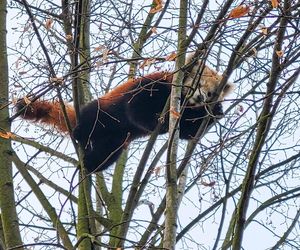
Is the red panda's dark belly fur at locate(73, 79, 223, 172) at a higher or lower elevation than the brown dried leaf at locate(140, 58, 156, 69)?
higher

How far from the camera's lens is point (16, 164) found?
476 cm

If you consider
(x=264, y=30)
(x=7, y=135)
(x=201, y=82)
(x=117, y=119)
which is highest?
(x=201, y=82)

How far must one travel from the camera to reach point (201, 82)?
20.0 feet

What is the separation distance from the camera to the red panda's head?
3919 millimetres

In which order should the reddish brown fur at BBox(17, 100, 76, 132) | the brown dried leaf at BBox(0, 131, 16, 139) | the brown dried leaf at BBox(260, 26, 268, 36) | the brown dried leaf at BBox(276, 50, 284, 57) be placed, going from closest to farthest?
1. the brown dried leaf at BBox(276, 50, 284, 57)
2. the brown dried leaf at BBox(260, 26, 268, 36)
3. the brown dried leaf at BBox(0, 131, 16, 139)
4. the reddish brown fur at BBox(17, 100, 76, 132)

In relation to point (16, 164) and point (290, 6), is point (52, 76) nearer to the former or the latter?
point (16, 164)

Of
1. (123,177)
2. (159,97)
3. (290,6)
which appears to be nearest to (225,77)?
(290,6)

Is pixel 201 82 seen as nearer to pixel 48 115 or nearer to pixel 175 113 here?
pixel 48 115

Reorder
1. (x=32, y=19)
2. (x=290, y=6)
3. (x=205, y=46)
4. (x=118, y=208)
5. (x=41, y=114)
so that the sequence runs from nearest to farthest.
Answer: (x=290, y=6), (x=205, y=46), (x=32, y=19), (x=118, y=208), (x=41, y=114)

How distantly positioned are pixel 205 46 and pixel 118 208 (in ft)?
7.15

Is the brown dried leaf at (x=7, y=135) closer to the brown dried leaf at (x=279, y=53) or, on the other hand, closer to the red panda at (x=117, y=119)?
the red panda at (x=117, y=119)

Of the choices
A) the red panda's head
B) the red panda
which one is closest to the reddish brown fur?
the red panda

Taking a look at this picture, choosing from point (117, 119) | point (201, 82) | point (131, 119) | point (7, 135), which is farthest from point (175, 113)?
point (131, 119)

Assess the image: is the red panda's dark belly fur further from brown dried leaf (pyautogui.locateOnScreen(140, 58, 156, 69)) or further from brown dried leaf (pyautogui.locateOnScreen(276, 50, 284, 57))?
brown dried leaf (pyautogui.locateOnScreen(276, 50, 284, 57))
